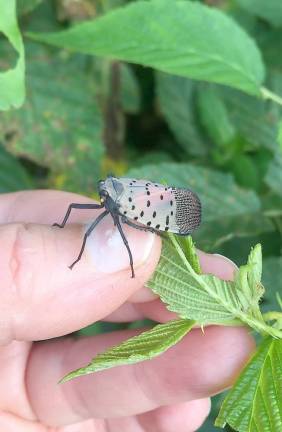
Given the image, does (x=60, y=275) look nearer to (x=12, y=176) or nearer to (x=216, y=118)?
(x=12, y=176)

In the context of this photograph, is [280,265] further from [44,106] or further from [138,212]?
[44,106]

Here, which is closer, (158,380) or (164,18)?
(158,380)

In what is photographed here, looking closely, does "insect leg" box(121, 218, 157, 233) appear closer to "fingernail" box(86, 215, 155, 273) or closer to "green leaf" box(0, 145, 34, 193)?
"fingernail" box(86, 215, 155, 273)

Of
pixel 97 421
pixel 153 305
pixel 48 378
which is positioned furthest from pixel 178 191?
pixel 97 421

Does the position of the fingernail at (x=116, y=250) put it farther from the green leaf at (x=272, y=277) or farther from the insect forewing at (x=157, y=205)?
the green leaf at (x=272, y=277)

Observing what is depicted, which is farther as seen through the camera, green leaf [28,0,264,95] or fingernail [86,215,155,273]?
green leaf [28,0,264,95]

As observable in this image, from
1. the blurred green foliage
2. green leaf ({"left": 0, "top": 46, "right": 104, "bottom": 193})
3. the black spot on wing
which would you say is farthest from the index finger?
green leaf ({"left": 0, "top": 46, "right": 104, "bottom": 193})

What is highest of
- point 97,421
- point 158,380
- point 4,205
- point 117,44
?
point 117,44
